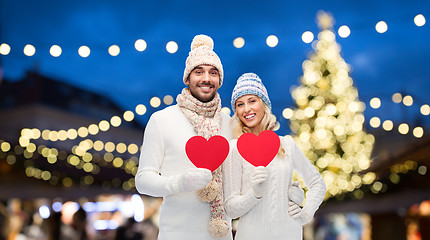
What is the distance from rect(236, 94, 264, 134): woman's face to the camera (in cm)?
274

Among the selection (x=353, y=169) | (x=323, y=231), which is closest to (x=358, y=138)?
(x=353, y=169)

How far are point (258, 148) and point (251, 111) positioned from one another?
1.03 ft

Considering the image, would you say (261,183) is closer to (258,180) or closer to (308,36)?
(258,180)

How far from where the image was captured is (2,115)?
20891mm

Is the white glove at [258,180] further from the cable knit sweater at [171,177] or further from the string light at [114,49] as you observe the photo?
the string light at [114,49]

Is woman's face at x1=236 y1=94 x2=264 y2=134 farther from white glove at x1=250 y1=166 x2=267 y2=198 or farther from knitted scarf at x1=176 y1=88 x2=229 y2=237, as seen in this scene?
white glove at x1=250 y1=166 x2=267 y2=198

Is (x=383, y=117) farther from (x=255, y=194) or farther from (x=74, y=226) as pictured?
(x=255, y=194)

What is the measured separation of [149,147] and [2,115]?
2028 cm

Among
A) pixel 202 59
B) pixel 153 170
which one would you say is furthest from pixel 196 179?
pixel 202 59

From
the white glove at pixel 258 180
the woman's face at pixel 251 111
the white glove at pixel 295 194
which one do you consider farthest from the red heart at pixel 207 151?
the white glove at pixel 295 194

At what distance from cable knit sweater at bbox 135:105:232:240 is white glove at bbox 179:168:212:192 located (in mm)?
80

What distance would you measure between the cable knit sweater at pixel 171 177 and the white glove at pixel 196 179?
3.1 inches

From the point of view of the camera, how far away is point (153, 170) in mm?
2693

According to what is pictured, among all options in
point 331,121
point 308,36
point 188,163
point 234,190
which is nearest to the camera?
point 234,190
